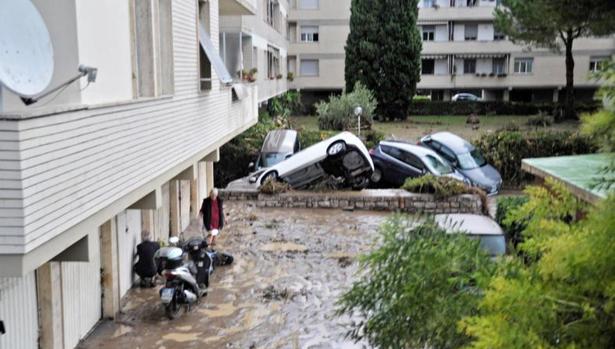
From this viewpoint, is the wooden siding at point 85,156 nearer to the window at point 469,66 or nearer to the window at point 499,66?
the window at point 469,66

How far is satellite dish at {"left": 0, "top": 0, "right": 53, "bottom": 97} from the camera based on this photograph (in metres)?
5.30

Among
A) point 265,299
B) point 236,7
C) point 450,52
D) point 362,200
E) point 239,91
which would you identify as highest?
point 450,52

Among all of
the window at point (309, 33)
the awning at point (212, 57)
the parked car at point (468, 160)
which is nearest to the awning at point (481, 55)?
the window at point (309, 33)

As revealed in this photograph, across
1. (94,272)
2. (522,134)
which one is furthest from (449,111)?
(94,272)

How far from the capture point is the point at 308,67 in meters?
56.1

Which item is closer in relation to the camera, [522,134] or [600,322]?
[600,322]

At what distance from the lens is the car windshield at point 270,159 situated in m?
24.0

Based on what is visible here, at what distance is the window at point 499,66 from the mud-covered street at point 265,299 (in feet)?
138

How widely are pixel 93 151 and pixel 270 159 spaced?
17301 mm

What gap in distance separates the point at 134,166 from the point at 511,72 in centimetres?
5217

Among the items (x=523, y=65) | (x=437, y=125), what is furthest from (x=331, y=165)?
(x=523, y=65)

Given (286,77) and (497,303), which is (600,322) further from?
(286,77)

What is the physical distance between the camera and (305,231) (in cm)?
1798

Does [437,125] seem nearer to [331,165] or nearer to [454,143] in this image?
[454,143]
